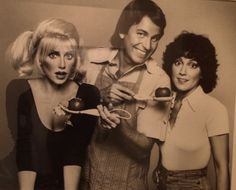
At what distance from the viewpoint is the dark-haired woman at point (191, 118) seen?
3.57 feet

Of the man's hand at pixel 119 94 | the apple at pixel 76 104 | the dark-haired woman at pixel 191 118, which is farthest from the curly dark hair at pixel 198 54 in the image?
the apple at pixel 76 104

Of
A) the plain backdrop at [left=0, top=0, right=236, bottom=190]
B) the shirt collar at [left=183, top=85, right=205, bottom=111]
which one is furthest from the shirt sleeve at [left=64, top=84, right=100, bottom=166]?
the shirt collar at [left=183, top=85, right=205, bottom=111]

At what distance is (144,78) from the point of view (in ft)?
3.54

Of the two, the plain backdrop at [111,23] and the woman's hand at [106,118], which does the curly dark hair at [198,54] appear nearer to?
the plain backdrop at [111,23]

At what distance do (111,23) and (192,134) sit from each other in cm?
38

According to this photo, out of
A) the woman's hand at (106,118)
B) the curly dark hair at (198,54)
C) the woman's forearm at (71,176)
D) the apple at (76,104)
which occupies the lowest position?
the woman's forearm at (71,176)

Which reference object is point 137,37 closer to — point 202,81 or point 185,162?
point 202,81

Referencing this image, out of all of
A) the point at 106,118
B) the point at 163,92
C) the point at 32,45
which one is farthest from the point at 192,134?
the point at 32,45

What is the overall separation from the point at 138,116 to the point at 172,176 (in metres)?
0.20

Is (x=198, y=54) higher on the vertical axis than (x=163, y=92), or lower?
higher

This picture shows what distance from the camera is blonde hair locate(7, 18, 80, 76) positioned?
1023mm

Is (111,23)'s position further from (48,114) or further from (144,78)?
(48,114)

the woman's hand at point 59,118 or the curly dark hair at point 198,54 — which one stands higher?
the curly dark hair at point 198,54

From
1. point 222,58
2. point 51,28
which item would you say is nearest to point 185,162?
point 222,58
